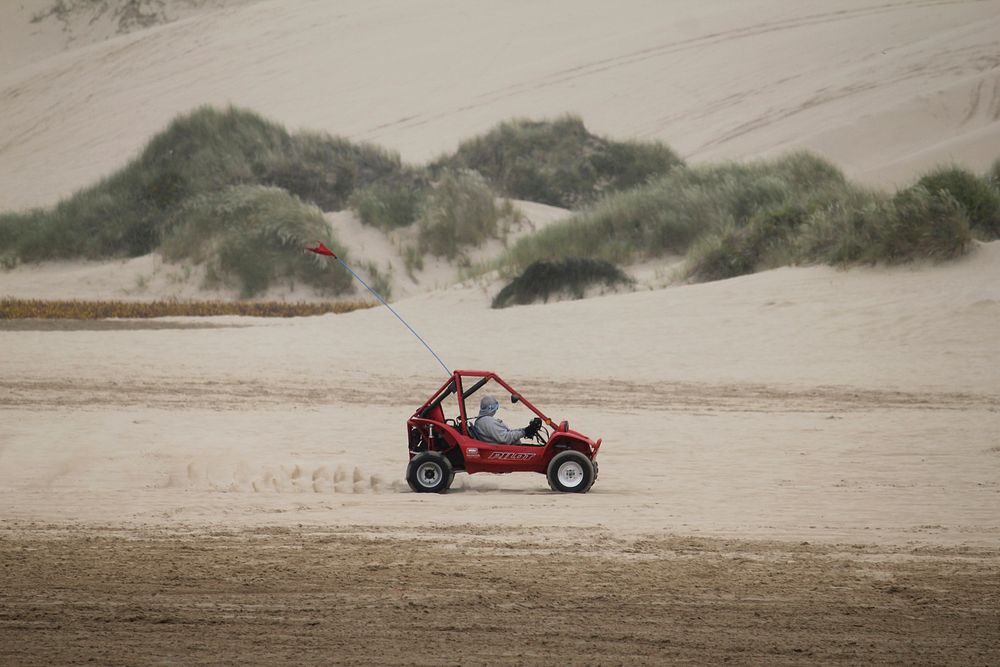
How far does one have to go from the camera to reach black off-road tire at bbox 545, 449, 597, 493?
9305 millimetres

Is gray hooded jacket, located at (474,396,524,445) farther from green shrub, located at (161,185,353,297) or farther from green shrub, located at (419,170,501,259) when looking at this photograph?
green shrub, located at (419,170,501,259)

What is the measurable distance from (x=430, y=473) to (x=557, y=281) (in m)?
12.6

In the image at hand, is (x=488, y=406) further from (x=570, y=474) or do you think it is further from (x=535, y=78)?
(x=535, y=78)

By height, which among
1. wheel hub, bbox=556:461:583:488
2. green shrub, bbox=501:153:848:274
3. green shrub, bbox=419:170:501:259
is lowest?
wheel hub, bbox=556:461:583:488

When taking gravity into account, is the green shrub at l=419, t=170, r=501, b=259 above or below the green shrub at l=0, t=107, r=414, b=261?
below

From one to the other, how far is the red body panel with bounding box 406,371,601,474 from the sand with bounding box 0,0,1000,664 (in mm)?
278

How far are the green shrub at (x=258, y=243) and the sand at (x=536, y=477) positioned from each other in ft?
2.79

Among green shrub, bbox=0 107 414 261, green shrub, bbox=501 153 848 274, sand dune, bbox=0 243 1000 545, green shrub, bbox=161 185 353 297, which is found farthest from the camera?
green shrub, bbox=0 107 414 261

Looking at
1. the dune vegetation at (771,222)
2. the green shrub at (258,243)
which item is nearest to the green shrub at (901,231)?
the dune vegetation at (771,222)

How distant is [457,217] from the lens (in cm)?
2947

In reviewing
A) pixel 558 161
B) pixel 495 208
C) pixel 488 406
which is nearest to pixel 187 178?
pixel 495 208

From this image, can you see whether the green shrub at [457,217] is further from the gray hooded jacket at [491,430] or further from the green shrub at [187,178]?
the gray hooded jacket at [491,430]

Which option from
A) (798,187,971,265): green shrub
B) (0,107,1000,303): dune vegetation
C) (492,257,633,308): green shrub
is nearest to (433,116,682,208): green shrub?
(0,107,1000,303): dune vegetation

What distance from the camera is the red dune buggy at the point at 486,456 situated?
30.5 feet
